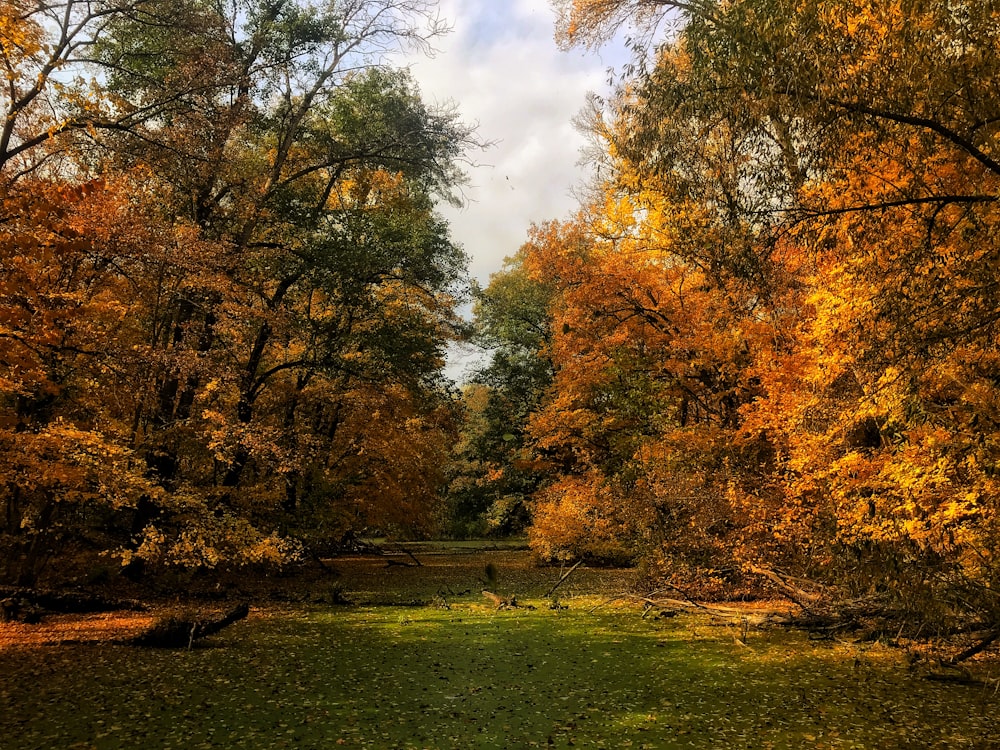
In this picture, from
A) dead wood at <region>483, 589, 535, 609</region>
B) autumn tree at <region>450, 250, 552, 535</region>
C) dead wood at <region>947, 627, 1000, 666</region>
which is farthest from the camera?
autumn tree at <region>450, 250, 552, 535</region>

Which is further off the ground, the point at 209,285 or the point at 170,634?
the point at 209,285

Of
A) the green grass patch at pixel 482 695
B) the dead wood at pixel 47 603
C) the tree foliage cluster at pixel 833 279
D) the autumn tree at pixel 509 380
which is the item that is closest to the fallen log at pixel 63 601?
the dead wood at pixel 47 603

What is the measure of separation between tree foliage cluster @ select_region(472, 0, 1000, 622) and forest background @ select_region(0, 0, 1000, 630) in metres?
0.05

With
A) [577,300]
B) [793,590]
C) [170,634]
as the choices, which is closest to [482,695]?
[170,634]

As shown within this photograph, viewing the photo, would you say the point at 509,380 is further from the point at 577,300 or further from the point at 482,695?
the point at 482,695

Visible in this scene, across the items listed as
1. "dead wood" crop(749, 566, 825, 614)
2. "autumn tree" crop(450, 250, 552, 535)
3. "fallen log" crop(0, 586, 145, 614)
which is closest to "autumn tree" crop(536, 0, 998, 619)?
"dead wood" crop(749, 566, 825, 614)

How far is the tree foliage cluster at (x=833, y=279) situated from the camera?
5.83m

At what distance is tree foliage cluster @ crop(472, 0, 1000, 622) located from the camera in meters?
5.83

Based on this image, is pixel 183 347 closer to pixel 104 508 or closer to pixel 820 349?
pixel 104 508

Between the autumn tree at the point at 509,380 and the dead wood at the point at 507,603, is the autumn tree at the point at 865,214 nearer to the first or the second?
the dead wood at the point at 507,603

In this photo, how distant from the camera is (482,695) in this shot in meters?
7.19

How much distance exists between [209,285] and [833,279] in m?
10.9

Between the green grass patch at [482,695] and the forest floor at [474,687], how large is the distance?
0.03 m

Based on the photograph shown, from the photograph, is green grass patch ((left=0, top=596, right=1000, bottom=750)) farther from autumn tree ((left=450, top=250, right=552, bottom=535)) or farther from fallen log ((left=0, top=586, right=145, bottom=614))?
autumn tree ((left=450, top=250, right=552, bottom=535))
